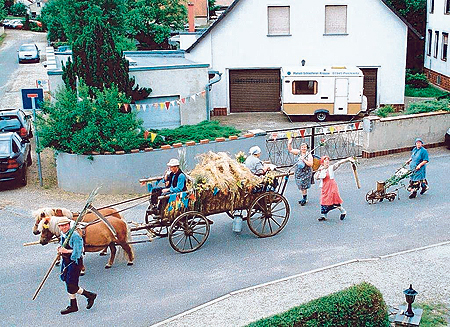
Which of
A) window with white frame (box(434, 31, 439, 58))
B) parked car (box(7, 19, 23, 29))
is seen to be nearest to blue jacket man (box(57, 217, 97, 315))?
window with white frame (box(434, 31, 439, 58))

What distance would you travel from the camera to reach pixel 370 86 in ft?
94.6

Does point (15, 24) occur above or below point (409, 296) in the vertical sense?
above

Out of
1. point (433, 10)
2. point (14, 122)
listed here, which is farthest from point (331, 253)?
point (433, 10)

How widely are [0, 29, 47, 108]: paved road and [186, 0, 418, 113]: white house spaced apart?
11.2 m

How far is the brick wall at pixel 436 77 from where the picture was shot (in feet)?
112

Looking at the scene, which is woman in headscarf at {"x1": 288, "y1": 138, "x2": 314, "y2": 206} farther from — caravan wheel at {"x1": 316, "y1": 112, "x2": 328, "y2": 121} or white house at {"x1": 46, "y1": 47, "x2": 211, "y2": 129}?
caravan wheel at {"x1": 316, "y1": 112, "x2": 328, "y2": 121}

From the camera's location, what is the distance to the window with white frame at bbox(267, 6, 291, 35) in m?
27.8

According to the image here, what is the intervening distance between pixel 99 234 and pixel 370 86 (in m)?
20.5

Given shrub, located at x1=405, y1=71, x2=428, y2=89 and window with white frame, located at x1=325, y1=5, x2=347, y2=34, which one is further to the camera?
shrub, located at x1=405, y1=71, x2=428, y2=89

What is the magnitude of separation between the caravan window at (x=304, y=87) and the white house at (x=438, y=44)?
11.5m

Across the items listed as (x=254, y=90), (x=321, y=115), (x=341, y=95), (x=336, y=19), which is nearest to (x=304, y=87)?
(x=321, y=115)

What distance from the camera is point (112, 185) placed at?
1653 cm

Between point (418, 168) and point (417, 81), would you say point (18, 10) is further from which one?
point (418, 168)

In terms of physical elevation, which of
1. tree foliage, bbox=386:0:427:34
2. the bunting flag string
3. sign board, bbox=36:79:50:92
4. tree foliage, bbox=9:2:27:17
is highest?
tree foliage, bbox=9:2:27:17
